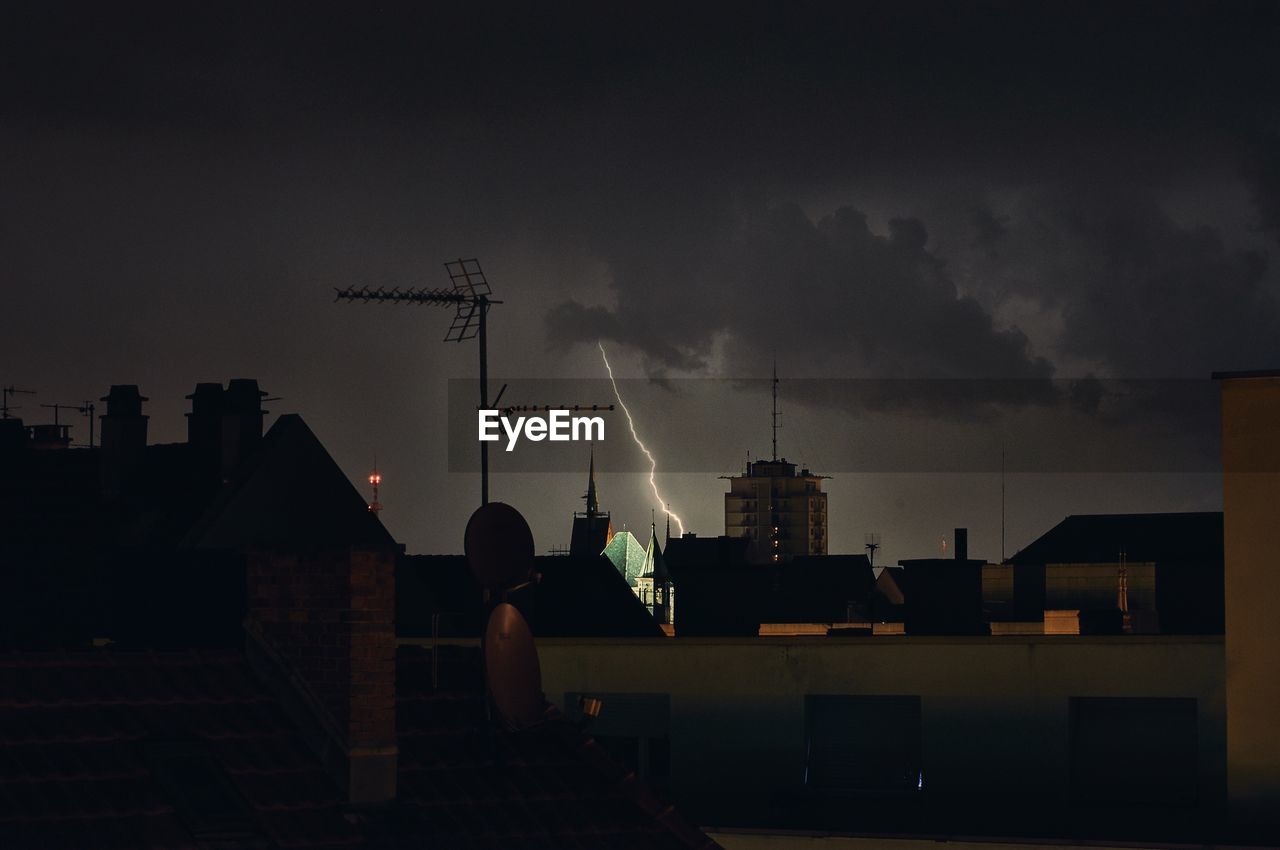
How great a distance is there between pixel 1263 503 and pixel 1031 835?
679 centimetres

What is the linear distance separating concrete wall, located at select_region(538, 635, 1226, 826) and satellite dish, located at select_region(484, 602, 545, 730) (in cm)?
1632

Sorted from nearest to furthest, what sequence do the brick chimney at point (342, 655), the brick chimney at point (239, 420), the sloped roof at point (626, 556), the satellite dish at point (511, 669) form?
the brick chimney at point (342, 655) → the satellite dish at point (511, 669) → the brick chimney at point (239, 420) → the sloped roof at point (626, 556)

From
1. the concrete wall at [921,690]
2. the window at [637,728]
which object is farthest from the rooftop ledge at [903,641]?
the window at [637,728]

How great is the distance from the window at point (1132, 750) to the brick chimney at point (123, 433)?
21.4 metres

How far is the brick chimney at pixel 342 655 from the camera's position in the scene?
55.3ft

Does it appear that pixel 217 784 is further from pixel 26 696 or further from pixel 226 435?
pixel 226 435

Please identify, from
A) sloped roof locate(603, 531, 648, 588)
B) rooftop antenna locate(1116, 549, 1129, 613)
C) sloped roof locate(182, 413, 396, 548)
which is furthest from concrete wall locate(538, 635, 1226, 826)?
sloped roof locate(603, 531, 648, 588)

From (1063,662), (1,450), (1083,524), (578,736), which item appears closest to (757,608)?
(1083,524)

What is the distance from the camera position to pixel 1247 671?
32.9 m

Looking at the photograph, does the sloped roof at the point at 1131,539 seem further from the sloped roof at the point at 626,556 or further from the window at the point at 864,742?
the sloped roof at the point at 626,556

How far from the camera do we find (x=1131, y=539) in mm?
97000

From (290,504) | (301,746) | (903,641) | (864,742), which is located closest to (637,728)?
(864,742)

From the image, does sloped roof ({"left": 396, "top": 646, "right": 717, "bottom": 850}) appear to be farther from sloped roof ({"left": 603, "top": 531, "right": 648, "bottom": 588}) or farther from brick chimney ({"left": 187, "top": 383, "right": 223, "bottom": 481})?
sloped roof ({"left": 603, "top": 531, "right": 648, "bottom": 588})

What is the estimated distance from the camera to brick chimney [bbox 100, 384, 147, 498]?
43781 mm
